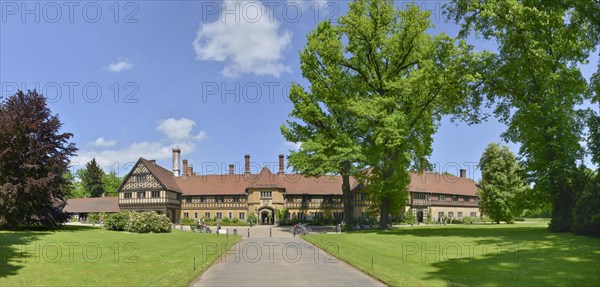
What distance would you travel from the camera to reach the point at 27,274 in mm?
16359

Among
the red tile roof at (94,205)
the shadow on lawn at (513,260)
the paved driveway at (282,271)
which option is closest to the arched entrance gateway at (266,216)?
the red tile roof at (94,205)

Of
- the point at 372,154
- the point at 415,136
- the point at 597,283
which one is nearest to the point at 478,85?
the point at 415,136

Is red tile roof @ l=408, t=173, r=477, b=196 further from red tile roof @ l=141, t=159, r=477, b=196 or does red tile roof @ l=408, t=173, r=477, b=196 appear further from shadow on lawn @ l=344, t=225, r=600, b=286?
shadow on lawn @ l=344, t=225, r=600, b=286

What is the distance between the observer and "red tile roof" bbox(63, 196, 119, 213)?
7431 centimetres

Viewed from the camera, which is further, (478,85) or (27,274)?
(478,85)

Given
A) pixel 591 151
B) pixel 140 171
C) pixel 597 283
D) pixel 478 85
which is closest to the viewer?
pixel 597 283

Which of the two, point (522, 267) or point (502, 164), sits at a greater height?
point (502, 164)

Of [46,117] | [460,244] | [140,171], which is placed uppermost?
[46,117]

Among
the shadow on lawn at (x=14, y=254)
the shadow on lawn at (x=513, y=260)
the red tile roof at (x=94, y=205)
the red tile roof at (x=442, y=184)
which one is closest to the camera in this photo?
the shadow on lawn at (x=513, y=260)

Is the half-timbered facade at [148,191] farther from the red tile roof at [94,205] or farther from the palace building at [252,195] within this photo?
the red tile roof at [94,205]

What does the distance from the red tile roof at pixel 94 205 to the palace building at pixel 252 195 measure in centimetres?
474

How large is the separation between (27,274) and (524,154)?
32.6 metres

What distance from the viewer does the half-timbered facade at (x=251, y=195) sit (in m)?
67.6

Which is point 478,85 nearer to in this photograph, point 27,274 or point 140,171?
point 27,274
